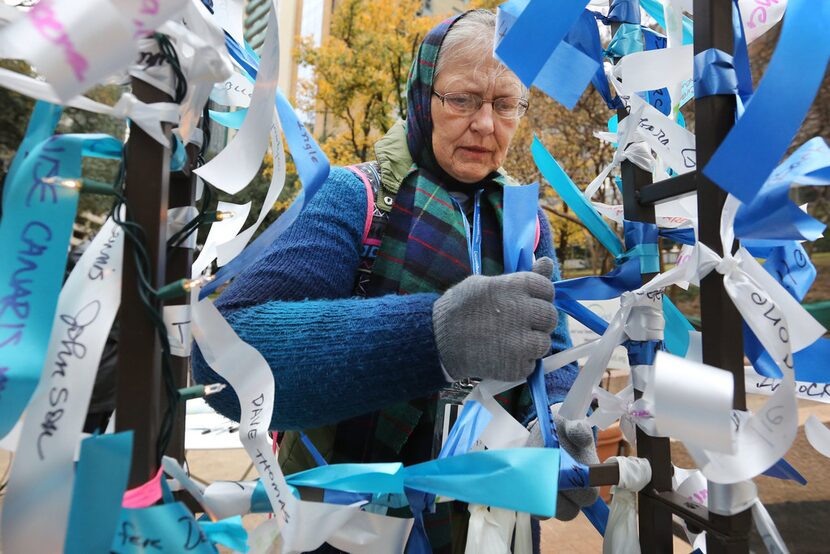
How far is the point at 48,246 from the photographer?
18.7 inches

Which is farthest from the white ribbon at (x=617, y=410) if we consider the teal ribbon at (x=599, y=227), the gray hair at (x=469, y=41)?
the gray hair at (x=469, y=41)

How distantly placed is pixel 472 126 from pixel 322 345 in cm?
61

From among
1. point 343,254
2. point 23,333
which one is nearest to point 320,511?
point 23,333

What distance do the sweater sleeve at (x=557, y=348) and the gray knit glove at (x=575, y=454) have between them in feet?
0.47

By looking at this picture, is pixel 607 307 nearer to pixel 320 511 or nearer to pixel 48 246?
pixel 320 511

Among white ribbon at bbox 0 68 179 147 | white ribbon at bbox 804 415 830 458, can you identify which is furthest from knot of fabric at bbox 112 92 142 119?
white ribbon at bbox 804 415 830 458

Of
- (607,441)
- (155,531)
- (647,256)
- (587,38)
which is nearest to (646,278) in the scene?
(647,256)

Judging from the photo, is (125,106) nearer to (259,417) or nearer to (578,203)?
(259,417)

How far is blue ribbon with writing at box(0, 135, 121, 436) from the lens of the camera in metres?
0.45

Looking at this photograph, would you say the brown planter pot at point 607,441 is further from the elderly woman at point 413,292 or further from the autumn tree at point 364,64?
the autumn tree at point 364,64

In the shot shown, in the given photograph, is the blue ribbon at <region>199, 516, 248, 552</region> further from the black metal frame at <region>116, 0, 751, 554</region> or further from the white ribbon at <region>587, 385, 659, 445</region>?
the white ribbon at <region>587, 385, 659, 445</region>

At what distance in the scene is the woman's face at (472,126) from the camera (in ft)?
3.68

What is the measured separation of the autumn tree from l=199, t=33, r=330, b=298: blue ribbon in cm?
682

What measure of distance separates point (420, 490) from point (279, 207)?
9.05 meters
